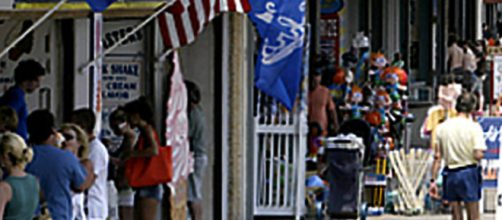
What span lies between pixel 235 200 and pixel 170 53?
9.55 feet

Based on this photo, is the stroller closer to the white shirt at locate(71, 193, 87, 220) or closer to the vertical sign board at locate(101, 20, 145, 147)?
the vertical sign board at locate(101, 20, 145, 147)

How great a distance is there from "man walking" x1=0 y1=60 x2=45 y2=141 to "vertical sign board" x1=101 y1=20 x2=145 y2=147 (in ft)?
8.19

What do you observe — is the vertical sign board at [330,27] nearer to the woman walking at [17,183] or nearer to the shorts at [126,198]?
the shorts at [126,198]

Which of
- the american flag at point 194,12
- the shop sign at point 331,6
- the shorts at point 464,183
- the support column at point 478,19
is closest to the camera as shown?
the american flag at point 194,12

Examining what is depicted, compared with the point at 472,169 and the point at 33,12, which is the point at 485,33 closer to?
the point at 472,169

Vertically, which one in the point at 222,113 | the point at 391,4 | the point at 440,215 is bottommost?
the point at 440,215

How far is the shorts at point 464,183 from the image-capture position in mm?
16953

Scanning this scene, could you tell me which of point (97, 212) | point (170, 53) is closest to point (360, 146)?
point (170, 53)

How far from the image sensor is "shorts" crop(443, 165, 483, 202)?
17.0 metres

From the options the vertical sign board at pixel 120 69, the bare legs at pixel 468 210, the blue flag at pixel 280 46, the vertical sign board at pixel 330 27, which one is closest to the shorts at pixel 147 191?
the vertical sign board at pixel 120 69

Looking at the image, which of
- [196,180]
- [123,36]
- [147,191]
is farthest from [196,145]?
[123,36]

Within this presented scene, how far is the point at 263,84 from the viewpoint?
17484 millimetres

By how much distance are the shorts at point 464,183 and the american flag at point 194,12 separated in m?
3.56

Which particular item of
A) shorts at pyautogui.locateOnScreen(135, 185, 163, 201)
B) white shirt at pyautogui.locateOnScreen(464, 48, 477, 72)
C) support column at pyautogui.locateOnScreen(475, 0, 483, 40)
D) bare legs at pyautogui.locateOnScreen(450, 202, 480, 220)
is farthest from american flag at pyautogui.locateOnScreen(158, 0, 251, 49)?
support column at pyautogui.locateOnScreen(475, 0, 483, 40)
